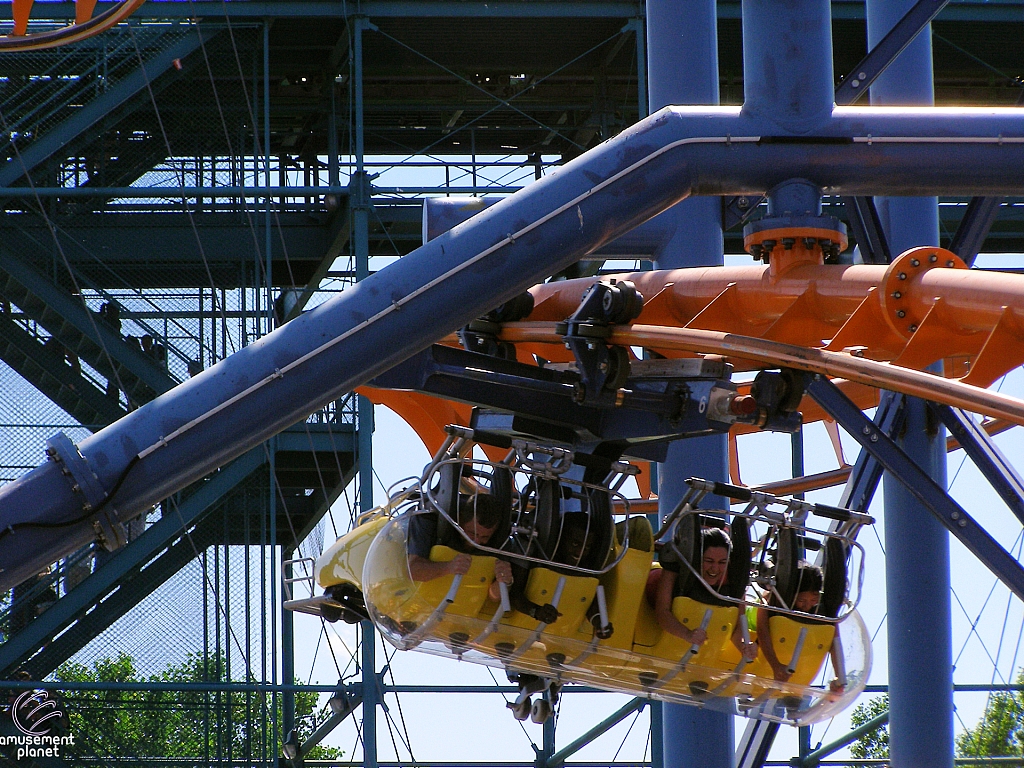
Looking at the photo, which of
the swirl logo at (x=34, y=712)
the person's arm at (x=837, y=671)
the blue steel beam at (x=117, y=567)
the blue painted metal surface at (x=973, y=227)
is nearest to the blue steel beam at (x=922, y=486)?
the blue painted metal surface at (x=973, y=227)

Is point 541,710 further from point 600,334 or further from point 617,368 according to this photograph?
point 600,334

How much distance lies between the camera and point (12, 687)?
17.9 m

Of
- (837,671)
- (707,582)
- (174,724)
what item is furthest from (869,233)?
(174,724)

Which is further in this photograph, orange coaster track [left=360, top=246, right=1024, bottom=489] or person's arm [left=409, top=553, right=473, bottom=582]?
person's arm [left=409, top=553, right=473, bottom=582]

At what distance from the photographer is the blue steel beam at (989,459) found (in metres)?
9.65

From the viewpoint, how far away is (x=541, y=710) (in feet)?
38.1

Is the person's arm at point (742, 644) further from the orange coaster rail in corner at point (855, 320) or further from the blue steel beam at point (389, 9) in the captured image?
the blue steel beam at point (389, 9)

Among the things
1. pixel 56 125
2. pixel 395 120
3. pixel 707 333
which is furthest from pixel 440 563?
pixel 395 120

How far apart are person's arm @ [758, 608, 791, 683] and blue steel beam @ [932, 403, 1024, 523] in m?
1.81

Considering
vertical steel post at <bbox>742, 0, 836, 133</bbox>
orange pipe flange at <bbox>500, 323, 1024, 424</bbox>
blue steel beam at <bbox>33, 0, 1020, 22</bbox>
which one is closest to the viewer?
orange pipe flange at <bbox>500, 323, 1024, 424</bbox>

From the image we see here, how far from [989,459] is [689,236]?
10.9ft

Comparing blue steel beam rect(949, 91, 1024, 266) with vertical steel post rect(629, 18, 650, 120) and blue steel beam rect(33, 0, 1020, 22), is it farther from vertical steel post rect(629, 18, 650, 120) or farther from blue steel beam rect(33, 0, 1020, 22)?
blue steel beam rect(33, 0, 1020, 22)

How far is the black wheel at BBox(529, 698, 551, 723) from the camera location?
1155 centimetres

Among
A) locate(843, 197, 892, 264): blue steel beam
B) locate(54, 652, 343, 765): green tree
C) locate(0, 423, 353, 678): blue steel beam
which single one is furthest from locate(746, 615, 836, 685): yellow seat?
locate(54, 652, 343, 765): green tree
